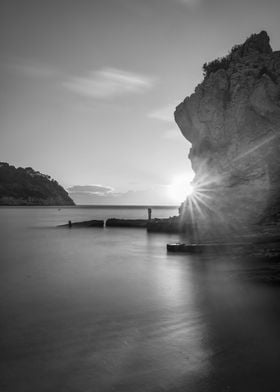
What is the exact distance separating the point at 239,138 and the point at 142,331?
22.3 meters

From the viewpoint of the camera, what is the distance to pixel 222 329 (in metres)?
7.01

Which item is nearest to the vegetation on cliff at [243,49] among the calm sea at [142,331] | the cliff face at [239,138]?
the cliff face at [239,138]

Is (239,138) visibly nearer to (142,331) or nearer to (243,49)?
(243,49)

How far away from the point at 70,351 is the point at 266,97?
2472 cm

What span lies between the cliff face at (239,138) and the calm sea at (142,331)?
432 inches

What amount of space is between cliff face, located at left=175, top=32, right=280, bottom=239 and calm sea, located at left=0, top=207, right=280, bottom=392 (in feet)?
36.0

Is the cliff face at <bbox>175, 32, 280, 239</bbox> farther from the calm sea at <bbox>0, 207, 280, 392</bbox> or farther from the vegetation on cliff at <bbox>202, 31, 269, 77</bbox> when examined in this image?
the calm sea at <bbox>0, 207, 280, 392</bbox>

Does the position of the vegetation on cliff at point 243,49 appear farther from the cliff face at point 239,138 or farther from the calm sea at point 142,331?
the calm sea at point 142,331

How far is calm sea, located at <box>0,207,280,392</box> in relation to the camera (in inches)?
195

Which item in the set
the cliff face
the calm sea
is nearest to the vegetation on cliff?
the cliff face

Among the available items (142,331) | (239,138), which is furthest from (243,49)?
(142,331)

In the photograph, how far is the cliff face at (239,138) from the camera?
2330 cm

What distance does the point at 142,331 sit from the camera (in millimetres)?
7043

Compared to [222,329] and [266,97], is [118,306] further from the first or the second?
[266,97]
